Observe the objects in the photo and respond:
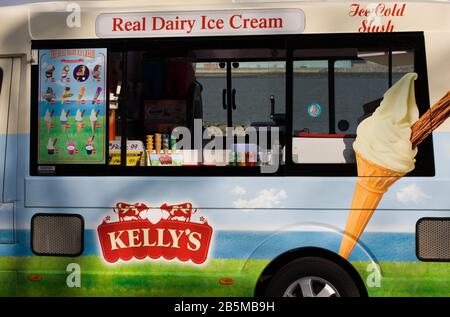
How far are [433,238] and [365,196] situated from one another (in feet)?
2.03

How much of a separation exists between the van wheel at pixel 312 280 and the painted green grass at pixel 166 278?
14cm

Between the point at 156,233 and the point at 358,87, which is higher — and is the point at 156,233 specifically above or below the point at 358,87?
below

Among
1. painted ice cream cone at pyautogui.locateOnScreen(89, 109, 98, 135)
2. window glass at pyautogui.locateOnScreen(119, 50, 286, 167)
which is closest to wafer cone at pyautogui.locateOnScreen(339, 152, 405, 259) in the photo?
window glass at pyautogui.locateOnScreen(119, 50, 286, 167)

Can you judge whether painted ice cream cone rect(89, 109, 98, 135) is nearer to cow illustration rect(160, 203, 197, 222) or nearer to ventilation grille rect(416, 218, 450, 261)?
cow illustration rect(160, 203, 197, 222)

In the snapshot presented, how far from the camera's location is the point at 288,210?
18.1ft

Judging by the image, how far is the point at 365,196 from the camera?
18.0 ft

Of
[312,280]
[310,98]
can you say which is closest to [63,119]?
[310,98]

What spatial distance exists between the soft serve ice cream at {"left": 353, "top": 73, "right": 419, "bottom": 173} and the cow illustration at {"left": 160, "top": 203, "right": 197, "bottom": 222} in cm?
143

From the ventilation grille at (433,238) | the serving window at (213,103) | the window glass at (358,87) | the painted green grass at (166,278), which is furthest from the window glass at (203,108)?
the ventilation grille at (433,238)

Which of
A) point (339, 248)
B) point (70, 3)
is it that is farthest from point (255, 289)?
point (70, 3)

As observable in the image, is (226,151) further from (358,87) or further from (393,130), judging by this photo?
(393,130)

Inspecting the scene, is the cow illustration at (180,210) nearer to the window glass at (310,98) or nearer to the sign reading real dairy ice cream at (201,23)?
the window glass at (310,98)

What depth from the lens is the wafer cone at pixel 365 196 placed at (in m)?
5.46

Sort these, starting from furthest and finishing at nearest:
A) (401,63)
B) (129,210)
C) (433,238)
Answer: (129,210) → (401,63) → (433,238)
